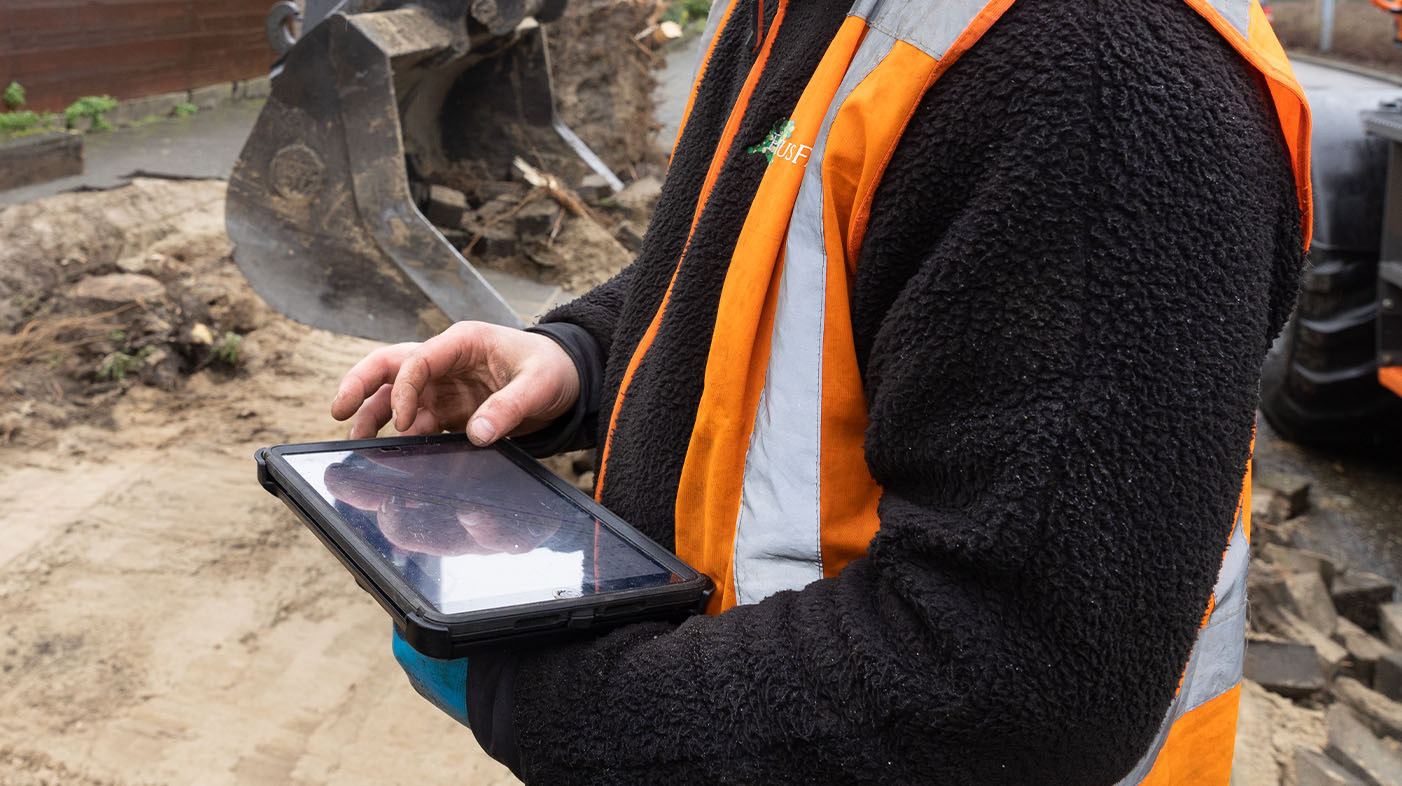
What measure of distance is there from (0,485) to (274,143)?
1.37 meters

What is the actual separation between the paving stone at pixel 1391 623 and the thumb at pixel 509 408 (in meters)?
2.89

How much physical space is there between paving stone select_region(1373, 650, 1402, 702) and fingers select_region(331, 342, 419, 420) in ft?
9.18

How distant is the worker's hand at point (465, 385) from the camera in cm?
124

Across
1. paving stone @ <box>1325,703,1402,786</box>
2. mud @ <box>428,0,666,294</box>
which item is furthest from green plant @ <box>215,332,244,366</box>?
paving stone @ <box>1325,703,1402,786</box>

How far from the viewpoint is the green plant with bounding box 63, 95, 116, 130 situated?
668 cm

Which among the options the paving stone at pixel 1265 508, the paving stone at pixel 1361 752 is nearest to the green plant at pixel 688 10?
the paving stone at pixel 1265 508

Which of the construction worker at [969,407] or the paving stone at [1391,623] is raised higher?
the construction worker at [969,407]

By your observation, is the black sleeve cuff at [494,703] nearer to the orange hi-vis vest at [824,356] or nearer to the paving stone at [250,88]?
the orange hi-vis vest at [824,356]

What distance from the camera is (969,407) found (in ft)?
2.40

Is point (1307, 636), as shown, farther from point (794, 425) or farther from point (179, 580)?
point (179, 580)

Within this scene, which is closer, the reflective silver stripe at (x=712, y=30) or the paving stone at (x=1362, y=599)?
the reflective silver stripe at (x=712, y=30)

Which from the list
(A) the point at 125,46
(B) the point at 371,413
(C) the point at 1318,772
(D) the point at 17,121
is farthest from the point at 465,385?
(A) the point at 125,46

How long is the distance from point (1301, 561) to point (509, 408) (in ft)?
10.3

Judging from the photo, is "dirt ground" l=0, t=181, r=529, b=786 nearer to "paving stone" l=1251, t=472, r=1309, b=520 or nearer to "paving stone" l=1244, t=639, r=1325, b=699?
"paving stone" l=1244, t=639, r=1325, b=699
